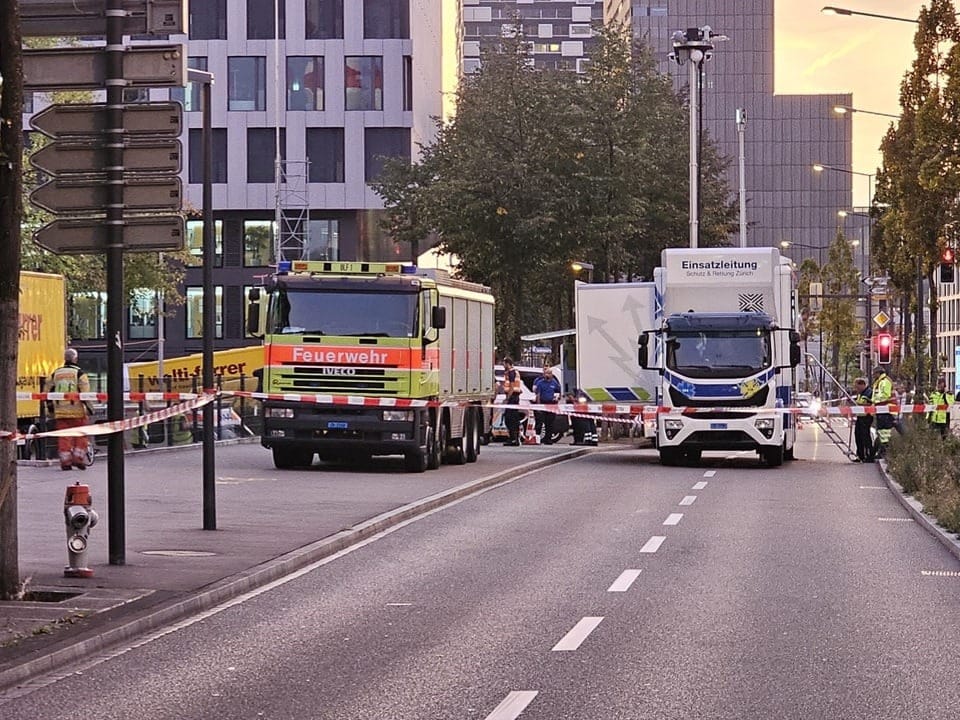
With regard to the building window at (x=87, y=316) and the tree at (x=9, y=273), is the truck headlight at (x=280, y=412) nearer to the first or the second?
the tree at (x=9, y=273)

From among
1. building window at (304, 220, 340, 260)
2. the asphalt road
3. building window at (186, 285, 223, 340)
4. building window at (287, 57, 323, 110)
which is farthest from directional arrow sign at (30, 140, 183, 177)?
building window at (287, 57, 323, 110)

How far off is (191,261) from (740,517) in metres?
47.4

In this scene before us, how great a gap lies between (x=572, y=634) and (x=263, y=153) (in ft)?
230

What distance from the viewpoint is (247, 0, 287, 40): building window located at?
8019 cm

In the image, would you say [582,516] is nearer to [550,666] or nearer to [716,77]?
[550,666]

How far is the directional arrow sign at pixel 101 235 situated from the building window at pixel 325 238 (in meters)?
64.5

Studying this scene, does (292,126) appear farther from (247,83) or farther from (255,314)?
(255,314)

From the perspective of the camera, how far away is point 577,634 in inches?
439

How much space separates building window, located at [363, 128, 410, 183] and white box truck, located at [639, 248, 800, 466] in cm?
4791

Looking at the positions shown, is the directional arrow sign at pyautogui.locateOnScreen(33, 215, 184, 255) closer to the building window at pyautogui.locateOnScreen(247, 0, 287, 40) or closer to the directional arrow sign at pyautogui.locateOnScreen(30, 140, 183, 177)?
the directional arrow sign at pyautogui.locateOnScreen(30, 140, 183, 177)

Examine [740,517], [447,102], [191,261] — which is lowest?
[740,517]

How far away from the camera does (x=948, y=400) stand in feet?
126

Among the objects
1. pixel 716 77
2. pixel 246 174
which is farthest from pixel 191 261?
pixel 716 77

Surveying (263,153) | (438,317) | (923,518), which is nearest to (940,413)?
(438,317)
